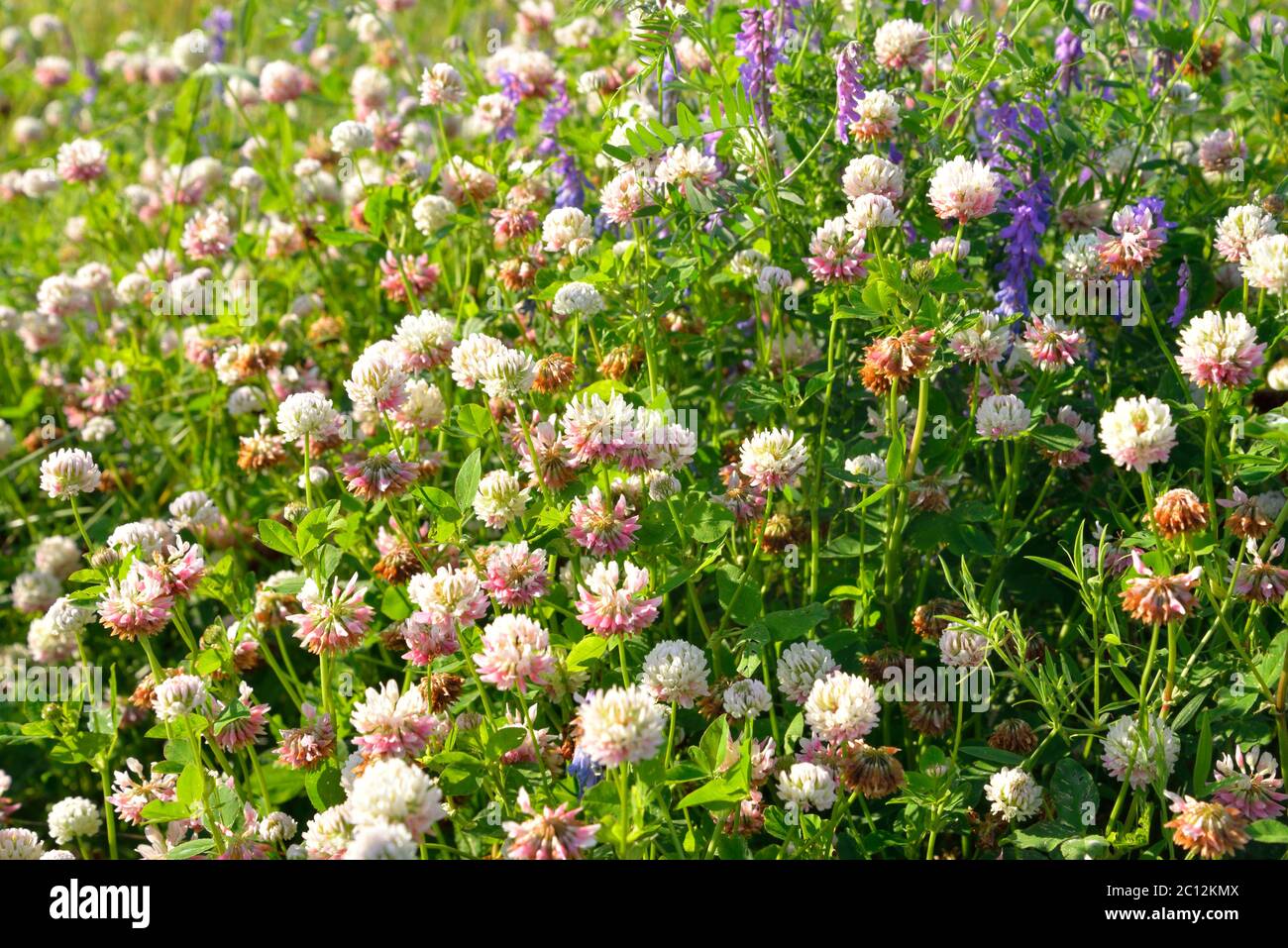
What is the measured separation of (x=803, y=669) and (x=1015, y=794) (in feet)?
1.17

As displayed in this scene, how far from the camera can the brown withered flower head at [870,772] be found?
1885mm

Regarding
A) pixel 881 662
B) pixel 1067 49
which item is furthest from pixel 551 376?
pixel 1067 49

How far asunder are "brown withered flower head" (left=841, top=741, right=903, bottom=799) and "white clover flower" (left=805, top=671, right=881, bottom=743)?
0.04 m

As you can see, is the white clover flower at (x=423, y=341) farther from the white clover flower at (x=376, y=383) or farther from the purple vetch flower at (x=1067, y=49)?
the purple vetch flower at (x=1067, y=49)

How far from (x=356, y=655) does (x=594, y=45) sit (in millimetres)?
1538

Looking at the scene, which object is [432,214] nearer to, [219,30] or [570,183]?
[570,183]

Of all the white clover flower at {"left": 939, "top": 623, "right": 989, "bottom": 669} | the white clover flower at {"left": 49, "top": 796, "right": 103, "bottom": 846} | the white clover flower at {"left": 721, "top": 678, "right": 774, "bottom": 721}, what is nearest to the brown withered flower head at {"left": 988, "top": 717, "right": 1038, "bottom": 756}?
the white clover flower at {"left": 939, "top": 623, "right": 989, "bottom": 669}

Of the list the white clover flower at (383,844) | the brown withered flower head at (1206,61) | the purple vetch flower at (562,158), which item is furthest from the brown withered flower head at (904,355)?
the brown withered flower head at (1206,61)

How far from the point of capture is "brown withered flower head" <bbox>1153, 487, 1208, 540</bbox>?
1827 millimetres

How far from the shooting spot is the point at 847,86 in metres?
2.47

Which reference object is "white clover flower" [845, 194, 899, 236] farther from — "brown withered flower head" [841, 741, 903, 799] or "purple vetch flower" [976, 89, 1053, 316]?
"brown withered flower head" [841, 741, 903, 799]

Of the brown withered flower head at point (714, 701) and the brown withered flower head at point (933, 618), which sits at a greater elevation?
the brown withered flower head at point (933, 618)

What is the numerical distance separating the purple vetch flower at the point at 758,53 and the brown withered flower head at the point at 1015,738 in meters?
1.19
